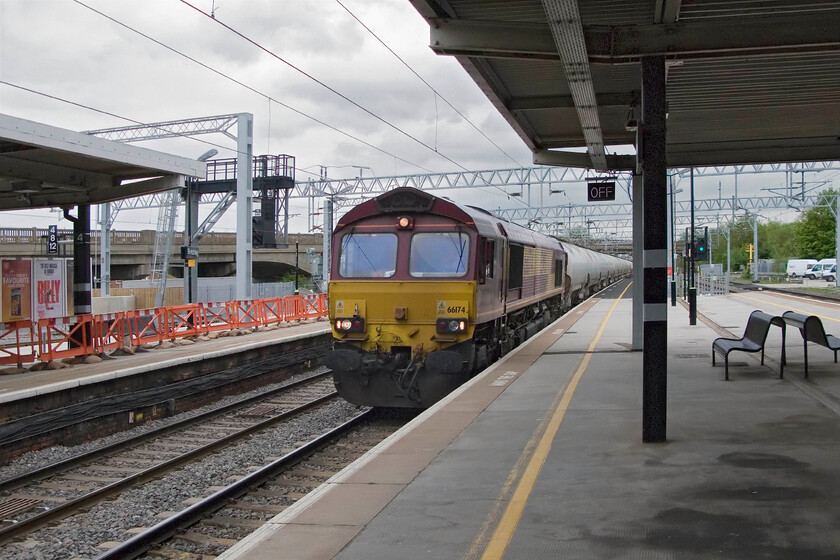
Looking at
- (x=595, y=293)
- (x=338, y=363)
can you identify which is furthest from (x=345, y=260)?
(x=595, y=293)

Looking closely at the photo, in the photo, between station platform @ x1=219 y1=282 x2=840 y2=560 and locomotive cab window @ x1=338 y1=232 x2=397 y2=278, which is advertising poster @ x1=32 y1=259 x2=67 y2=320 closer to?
locomotive cab window @ x1=338 y1=232 x2=397 y2=278

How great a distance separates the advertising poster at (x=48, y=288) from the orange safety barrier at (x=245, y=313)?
7809mm

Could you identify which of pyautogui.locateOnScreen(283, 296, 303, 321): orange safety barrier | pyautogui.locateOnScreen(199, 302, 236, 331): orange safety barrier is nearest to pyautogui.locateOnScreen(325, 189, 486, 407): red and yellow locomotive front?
pyautogui.locateOnScreen(199, 302, 236, 331): orange safety barrier

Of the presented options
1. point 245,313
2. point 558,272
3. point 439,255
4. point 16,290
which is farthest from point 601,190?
point 245,313

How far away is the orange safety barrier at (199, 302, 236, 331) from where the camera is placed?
2238 centimetres

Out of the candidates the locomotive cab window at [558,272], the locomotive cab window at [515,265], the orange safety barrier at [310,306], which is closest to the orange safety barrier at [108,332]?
the locomotive cab window at [515,265]

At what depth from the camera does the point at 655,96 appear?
290 inches

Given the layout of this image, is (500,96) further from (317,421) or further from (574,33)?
(317,421)

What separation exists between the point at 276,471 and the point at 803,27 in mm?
7335

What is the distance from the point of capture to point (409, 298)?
37.6 ft

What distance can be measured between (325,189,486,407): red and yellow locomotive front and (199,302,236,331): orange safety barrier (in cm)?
1145

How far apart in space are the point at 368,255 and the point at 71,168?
835 cm

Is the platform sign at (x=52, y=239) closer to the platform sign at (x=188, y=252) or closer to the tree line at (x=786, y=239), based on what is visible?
the platform sign at (x=188, y=252)

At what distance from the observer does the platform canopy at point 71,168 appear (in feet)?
41.7
